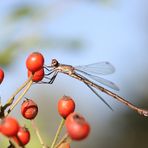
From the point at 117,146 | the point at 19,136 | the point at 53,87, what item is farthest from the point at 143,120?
the point at 19,136

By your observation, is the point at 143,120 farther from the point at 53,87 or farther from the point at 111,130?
the point at 53,87

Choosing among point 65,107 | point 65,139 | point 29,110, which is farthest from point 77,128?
point 29,110

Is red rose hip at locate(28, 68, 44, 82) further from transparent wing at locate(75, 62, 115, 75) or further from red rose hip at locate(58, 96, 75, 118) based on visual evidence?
transparent wing at locate(75, 62, 115, 75)

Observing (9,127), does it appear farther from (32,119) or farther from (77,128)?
(32,119)

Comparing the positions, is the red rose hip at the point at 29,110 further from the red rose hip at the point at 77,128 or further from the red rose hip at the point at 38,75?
the red rose hip at the point at 77,128

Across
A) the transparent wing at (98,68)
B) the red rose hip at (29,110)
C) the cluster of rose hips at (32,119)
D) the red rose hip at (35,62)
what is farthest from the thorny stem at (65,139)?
the transparent wing at (98,68)

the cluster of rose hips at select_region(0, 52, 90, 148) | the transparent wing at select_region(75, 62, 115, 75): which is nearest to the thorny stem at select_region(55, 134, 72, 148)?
the cluster of rose hips at select_region(0, 52, 90, 148)
